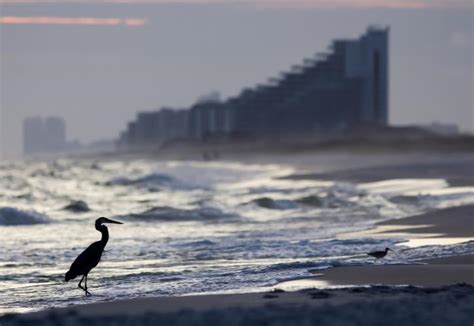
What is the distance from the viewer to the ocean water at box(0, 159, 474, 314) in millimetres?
11516

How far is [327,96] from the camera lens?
465ft

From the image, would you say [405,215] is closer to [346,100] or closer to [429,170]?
[429,170]

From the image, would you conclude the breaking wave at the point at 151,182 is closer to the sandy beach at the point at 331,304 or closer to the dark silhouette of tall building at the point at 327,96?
the sandy beach at the point at 331,304

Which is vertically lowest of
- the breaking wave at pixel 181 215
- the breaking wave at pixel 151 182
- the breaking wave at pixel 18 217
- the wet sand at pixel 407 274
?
the breaking wave at pixel 151 182

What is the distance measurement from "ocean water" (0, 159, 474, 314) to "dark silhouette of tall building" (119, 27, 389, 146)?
310 feet

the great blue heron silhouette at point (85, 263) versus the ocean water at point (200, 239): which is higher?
the great blue heron silhouette at point (85, 263)

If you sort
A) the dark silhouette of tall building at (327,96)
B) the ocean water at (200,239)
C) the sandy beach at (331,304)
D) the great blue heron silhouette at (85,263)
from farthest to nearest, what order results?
the dark silhouette of tall building at (327,96) → the ocean water at (200,239) → the great blue heron silhouette at (85,263) → the sandy beach at (331,304)

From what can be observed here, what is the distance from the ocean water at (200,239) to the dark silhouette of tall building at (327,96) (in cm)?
9456

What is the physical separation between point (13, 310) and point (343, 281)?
2.98m

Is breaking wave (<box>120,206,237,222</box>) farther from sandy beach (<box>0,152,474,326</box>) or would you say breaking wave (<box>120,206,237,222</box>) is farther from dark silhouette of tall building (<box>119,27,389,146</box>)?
dark silhouette of tall building (<box>119,27,389,146</box>)

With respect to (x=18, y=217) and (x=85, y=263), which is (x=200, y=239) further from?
(x=18, y=217)

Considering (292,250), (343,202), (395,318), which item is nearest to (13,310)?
(395,318)

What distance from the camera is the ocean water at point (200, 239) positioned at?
1152 centimetres

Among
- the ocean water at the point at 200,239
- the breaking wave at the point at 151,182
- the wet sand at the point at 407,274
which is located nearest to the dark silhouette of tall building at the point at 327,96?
the breaking wave at the point at 151,182
